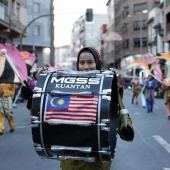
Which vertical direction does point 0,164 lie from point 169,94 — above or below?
below

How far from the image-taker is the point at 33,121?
9.36 feet

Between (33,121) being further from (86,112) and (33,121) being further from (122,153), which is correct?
(122,153)

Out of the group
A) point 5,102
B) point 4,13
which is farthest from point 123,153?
point 4,13

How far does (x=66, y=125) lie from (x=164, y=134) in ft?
23.1

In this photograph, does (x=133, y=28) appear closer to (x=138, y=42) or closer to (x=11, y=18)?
(x=138, y=42)

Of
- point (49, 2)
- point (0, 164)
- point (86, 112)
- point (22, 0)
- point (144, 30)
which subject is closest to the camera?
point (86, 112)

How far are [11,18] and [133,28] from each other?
44.7 m

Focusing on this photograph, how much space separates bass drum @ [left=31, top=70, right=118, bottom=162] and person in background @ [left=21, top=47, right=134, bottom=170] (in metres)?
0.25

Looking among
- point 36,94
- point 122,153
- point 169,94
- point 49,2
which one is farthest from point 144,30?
point 36,94

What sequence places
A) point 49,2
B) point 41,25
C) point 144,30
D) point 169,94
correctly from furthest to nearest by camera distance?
point 144,30 → point 41,25 → point 49,2 → point 169,94

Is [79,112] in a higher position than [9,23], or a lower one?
lower

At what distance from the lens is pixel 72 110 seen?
273 cm

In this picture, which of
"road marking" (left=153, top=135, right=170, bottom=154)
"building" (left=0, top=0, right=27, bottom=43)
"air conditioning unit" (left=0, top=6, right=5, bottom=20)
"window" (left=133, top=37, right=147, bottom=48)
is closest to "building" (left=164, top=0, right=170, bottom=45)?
"building" (left=0, top=0, right=27, bottom=43)

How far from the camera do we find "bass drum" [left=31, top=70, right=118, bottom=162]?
8.94ft
